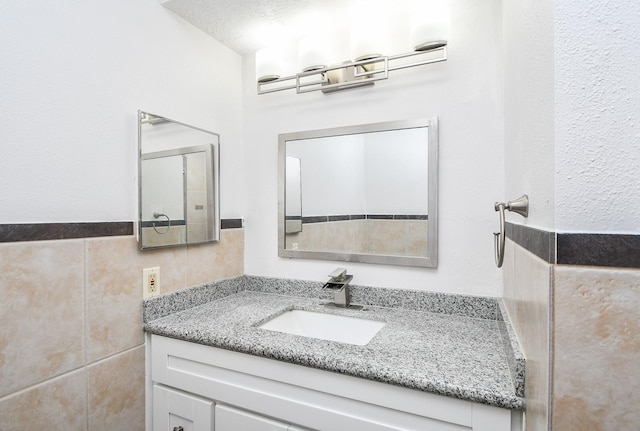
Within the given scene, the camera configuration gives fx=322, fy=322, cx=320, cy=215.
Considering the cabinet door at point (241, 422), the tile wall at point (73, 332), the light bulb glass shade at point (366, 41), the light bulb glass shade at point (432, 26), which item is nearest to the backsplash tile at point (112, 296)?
the tile wall at point (73, 332)

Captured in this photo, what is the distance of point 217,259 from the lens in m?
1.52

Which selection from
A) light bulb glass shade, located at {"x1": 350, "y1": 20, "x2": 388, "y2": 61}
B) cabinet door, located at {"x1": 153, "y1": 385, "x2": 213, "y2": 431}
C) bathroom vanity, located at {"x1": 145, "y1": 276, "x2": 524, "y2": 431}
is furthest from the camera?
light bulb glass shade, located at {"x1": 350, "y1": 20, "x2": 388, "y2": 61}

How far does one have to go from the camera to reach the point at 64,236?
3.16 feet

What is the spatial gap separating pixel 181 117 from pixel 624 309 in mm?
1461

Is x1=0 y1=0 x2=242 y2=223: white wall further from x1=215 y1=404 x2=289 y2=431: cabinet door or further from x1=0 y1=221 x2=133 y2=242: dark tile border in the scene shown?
x1=215 y1=404 x2=289 y2=431: cabinet door

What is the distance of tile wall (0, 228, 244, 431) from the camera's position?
857mm

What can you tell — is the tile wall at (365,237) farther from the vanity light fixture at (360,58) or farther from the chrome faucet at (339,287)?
the vanity light fixture at (360,58)

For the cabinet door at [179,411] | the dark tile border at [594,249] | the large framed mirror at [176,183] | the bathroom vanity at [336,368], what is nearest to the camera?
the dark tile border at [594,249]

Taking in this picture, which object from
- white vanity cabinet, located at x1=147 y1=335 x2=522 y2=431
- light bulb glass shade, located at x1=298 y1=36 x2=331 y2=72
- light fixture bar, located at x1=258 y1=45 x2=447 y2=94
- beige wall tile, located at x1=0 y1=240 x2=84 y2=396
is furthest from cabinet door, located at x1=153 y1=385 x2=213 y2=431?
light bulb glass shade, located at x1=298 y1=36 x2=331 y2=72

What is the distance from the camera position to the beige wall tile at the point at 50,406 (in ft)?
2.79

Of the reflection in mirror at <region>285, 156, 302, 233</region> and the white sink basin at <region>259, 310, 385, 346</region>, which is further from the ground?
the reflection in mirror at <region>285, 156, 302, 233</region>

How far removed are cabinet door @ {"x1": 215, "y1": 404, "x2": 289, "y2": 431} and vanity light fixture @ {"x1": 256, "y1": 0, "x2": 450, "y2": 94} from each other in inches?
48.4

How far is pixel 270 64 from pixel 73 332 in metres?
1.28

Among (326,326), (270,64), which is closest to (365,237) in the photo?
(326,326)
